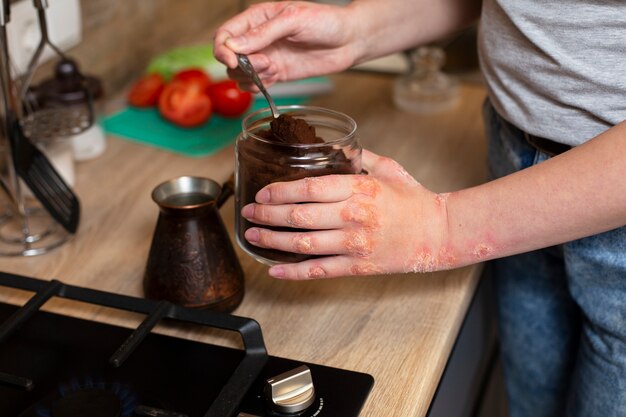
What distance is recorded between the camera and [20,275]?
90 cm

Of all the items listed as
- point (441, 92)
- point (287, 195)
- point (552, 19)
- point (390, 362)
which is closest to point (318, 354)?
point (390, 362)

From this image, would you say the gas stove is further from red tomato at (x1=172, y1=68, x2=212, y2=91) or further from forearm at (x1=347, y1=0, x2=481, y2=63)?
red tomato at (x1=172, y1=68, x2=212, y2=91)

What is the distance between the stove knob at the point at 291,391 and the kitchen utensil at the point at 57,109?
471 mm

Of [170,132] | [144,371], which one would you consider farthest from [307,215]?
[170,132]

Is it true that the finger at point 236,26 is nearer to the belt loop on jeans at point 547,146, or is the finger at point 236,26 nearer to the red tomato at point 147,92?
the belt loop on jeans at point 547,146

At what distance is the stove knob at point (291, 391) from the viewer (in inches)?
27.8

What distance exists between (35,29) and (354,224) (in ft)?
2.33

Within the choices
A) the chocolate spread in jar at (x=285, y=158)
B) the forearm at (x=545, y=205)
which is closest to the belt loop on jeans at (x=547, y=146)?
the forearm at (x=545, y=205)

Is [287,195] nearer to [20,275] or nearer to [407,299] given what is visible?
[407,299]

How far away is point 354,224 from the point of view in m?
0.74

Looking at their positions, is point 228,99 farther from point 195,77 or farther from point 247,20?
point 247,20

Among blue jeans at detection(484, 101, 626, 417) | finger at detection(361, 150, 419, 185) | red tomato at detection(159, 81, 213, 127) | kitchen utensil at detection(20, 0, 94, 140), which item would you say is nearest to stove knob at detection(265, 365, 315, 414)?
finger at detection(361, 150, 419, 185)

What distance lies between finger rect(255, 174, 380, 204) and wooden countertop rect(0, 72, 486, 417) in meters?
0.05

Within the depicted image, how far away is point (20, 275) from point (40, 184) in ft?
0.46
